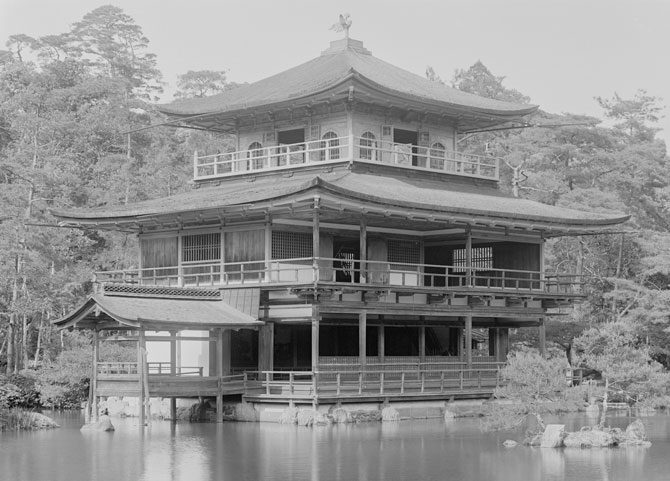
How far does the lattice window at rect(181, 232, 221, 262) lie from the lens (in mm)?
40812

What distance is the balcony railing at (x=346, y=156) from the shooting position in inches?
1645

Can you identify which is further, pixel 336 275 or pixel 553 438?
pixel 336 275

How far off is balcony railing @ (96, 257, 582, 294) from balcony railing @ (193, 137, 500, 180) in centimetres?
343

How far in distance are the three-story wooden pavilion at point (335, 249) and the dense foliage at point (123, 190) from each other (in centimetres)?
374

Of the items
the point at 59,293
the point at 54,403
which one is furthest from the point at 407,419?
the point at 59,293

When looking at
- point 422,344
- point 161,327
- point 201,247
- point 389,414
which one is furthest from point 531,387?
point 201,247

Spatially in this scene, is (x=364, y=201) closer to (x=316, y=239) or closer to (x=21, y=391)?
(x=316, y=239)

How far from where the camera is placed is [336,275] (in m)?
42.2

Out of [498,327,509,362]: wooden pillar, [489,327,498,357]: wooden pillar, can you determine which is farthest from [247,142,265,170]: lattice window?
[498,327,509,362]: wooden pillar

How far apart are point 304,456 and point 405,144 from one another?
16.7 meters

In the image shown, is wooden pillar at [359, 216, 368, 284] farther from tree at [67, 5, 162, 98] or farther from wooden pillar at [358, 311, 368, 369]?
tree at [67, 5, 162, 98]

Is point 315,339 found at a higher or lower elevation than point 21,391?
higher

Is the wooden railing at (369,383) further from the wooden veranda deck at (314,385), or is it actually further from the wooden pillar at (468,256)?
the wooden pillar at (468,256)

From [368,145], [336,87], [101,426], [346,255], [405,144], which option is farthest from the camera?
[405,144]
